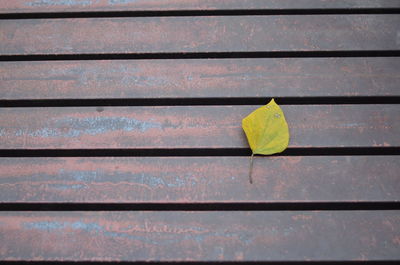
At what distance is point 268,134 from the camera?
1147mm

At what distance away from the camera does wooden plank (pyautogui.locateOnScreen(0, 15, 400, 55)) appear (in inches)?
51.6

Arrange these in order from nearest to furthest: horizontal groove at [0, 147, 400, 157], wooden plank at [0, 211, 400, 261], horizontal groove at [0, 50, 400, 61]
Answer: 1. wooden plank at [0, 211, 400, 261]
2. horizontal groove at [0, 147, 400, 157]
3. horizontal groove at [0, 50, 400, 61]

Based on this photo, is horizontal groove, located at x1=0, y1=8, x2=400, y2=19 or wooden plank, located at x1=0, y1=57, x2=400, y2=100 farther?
horizontal groove, located at x1=0, y1=8, x2=400, y2=19

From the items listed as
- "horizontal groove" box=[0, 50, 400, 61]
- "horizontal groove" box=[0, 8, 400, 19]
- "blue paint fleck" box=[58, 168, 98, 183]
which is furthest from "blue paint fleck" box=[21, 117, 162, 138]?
"horizontal groove" box=[0, 8, 400, 19]

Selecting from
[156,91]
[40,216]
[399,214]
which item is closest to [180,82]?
[156,91]

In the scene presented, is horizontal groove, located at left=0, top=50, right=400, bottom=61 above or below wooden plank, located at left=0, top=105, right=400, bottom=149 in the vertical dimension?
above

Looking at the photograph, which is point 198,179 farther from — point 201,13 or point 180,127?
point 201,13

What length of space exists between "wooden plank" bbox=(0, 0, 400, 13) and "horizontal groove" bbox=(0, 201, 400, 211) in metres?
0.67

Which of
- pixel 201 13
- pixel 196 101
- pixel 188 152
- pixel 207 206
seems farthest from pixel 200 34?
pixel 207 206

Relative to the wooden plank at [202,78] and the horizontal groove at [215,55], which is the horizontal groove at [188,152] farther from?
the horizontal groove at [215,55]

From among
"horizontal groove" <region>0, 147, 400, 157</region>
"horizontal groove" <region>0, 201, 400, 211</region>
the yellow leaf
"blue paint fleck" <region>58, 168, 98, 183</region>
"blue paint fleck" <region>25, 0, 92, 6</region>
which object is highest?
"blue paint fleck" <region>25, 0, 92, 6</region>

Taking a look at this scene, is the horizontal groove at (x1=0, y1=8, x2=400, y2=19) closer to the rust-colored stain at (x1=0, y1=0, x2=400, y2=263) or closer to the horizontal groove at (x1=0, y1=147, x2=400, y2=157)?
the rust-colored stain at (x1=0, y1=0, x2=400, y2=263)

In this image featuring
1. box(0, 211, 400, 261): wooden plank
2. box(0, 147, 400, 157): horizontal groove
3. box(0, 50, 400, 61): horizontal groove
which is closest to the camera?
box(0, 211, 400, 261): wooden plank

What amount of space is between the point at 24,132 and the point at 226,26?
73 cm
